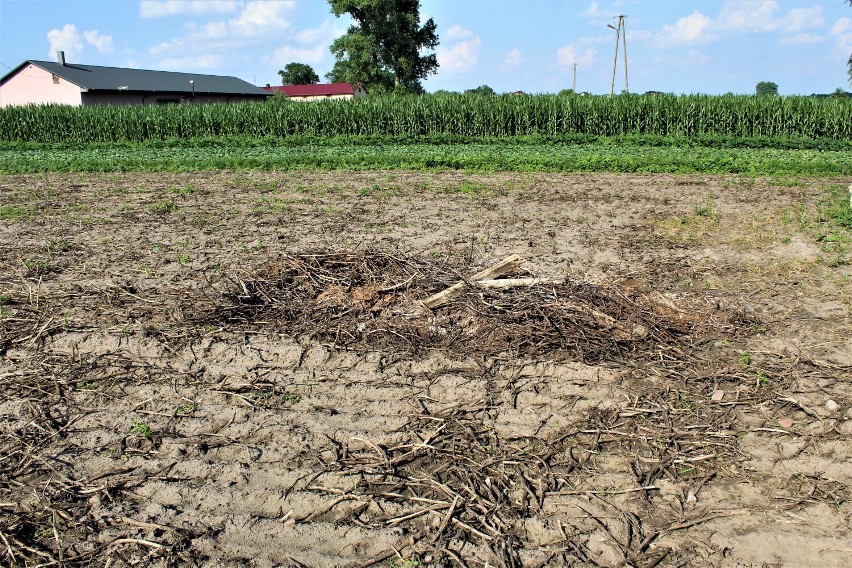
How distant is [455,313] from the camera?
6.18 meters

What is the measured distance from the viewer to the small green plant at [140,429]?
172 inches

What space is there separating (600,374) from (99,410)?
12.0 feet

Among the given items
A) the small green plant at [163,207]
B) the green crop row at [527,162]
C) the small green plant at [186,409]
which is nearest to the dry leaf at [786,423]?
the small green plant at [186,409]

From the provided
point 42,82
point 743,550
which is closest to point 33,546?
point 743,550

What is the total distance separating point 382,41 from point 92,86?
2376 cm

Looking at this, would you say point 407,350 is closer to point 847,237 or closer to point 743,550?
point 743,550

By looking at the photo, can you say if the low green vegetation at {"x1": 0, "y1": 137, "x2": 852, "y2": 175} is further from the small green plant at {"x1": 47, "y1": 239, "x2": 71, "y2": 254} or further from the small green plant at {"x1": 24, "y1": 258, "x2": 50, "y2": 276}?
the small green plant at {"x1": 24, "y1": 258, "x2": 50, "y2": 276}

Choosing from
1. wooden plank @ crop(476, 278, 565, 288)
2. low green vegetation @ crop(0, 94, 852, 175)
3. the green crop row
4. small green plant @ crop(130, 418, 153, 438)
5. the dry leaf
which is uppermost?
low green vegetation @ crop(0, 94, 852, 175)

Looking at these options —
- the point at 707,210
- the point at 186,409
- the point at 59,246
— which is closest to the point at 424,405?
the point at 186,409

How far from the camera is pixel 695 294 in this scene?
706 cm

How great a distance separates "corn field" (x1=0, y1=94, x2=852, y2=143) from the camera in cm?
2712

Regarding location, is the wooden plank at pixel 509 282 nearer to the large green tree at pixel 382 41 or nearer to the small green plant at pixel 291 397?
the small green plant at pixel 291 397

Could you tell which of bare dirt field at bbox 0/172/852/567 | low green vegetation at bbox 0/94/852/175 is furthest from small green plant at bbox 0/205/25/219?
low green vegetation at bbox 0/94/852/175

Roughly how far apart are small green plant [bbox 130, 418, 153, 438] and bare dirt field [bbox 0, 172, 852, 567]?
4cm
